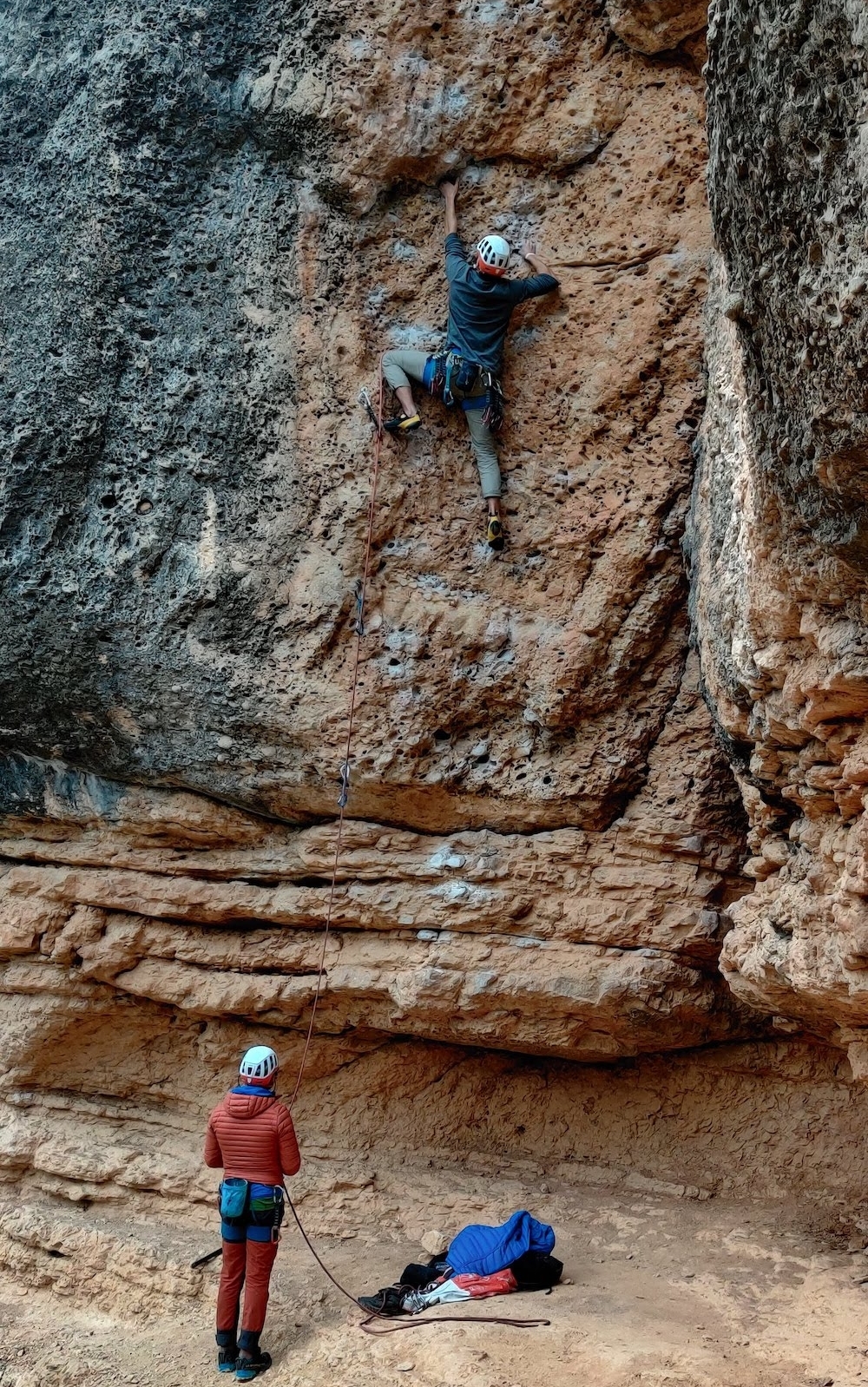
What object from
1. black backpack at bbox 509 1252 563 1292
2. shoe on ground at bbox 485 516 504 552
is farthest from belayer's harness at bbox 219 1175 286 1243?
shoe on ground at bbox 485 516 504 552

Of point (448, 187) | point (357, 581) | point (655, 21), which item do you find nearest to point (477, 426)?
point (357, 581)

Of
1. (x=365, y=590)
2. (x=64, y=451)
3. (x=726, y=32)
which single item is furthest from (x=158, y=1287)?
(x=726, y=32)

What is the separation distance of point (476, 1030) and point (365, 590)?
234cm

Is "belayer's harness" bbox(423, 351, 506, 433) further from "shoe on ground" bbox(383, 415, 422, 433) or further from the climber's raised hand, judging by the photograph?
the climber's raised hand

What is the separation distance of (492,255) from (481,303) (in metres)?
0.24

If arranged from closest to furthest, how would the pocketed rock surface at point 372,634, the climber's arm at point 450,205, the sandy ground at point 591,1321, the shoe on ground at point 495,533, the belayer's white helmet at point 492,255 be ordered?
the sandy ground at point 591,1321 < the belayer's white helmet at point 492,255 < the pocketed rock surface at point 372,634 < the shoe on ground at point 495,533 < the climber's arm at point 450,205

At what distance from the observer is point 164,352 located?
6.45 meters

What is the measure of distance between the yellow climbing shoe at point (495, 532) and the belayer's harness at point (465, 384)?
48 cm

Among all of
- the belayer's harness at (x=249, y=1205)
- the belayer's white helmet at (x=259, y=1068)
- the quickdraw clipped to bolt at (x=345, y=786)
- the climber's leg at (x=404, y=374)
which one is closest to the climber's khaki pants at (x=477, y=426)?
the climber's leg at (x=404, y=374)

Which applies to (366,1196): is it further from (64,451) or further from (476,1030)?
(64,451)

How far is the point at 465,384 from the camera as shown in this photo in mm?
6031

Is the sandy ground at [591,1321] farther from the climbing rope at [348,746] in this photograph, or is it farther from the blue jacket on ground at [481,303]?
the blue jacket on ground at [481,303]

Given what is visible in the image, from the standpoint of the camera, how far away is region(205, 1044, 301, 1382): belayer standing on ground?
205 inches

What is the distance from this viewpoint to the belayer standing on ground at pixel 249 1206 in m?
5.21
